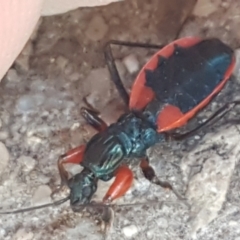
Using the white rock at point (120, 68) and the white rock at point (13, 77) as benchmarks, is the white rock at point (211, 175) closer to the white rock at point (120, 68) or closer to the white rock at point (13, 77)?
the white rock at point (120, 68)

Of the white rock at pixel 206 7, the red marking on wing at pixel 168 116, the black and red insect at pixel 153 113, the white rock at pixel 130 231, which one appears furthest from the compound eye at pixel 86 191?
the white rock at pixel 206 7

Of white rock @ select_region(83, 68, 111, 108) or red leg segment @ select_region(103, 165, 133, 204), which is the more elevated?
white rock @ select_region(83, 68, 111, 108)

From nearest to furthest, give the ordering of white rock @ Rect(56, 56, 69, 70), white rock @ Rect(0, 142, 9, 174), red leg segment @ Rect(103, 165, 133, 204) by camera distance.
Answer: red leg segment @ Rect(103, 165, 133, 204) < white rock @ Rect(0, 142, 9, 174) < white rock @ Rect(56, 56, 69, 70)

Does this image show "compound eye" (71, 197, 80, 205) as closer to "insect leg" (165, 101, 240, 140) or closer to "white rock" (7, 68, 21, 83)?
"insect leg" (165, 101, 240, 140)

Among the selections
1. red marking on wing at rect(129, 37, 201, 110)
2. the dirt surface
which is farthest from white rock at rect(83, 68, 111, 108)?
red marking on wing at rect(129, 37, 201, 110)

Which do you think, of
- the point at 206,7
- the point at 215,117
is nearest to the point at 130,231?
the point at 215,117

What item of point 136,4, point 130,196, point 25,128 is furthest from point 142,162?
point 136,4

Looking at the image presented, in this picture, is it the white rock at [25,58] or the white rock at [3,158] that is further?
the white rock at [25,58]

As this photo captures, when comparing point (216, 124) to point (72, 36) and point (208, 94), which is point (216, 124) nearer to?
point (208, 94)
